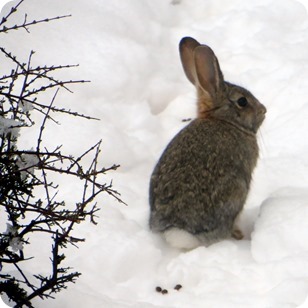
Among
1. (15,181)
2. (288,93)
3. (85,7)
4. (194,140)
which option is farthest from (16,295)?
(85,7)

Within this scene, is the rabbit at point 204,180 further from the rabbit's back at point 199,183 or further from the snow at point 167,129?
the snow at point 167,129

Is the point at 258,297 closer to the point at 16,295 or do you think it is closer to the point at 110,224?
the point at 110,224

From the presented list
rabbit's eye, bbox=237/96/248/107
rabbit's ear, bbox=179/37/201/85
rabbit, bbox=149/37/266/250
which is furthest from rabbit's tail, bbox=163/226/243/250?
rabbit's ear, bbox=179/37/201/85

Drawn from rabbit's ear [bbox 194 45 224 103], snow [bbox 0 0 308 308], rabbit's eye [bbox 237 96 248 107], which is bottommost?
snow [bbox 0 0 308 308]

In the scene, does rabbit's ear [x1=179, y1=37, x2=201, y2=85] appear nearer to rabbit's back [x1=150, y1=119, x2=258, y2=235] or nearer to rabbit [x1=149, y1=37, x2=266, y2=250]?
rabbit [x1=149, y1=37, x2=266, y2=250]

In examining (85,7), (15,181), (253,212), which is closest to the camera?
(15,181)

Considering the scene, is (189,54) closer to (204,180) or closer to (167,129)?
(167,129)
